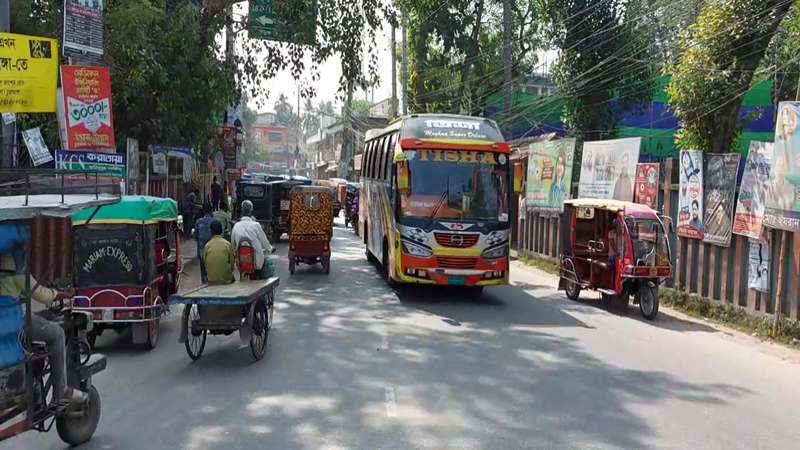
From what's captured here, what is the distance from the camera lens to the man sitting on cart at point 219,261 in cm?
914

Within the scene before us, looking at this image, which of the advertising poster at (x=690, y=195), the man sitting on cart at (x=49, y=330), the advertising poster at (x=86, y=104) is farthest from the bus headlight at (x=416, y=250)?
the man sitting on cart at (x=49, y=330)

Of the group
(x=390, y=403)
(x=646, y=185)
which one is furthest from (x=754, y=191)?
(x=390, y=403)

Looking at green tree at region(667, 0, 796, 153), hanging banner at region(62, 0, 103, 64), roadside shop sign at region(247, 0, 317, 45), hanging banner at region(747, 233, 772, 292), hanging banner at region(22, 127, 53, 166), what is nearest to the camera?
hanging banner at region(62, 0, 103, 64)

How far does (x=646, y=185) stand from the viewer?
15.1 m

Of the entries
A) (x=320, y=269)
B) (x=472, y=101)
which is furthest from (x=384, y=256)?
(x=472, y=101)

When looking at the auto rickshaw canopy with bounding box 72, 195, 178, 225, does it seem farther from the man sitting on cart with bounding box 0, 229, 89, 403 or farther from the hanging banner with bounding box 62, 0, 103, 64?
the man sitting on cart with bounding box 0, 229, 89, 403

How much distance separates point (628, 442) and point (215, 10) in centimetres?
1662

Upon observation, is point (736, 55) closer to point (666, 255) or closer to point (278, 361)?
point (666, 255)

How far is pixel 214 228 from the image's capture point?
9383mm

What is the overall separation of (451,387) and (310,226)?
10.1 m

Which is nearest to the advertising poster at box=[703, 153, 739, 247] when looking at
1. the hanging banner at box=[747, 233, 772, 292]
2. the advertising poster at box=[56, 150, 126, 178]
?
the hanging banner at box=[747, 233, 772, 292]

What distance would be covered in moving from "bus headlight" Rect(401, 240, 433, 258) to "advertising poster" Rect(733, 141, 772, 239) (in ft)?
17.1

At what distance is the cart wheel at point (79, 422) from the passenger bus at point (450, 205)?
7838 mm

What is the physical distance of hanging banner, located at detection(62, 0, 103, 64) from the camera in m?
10.7
